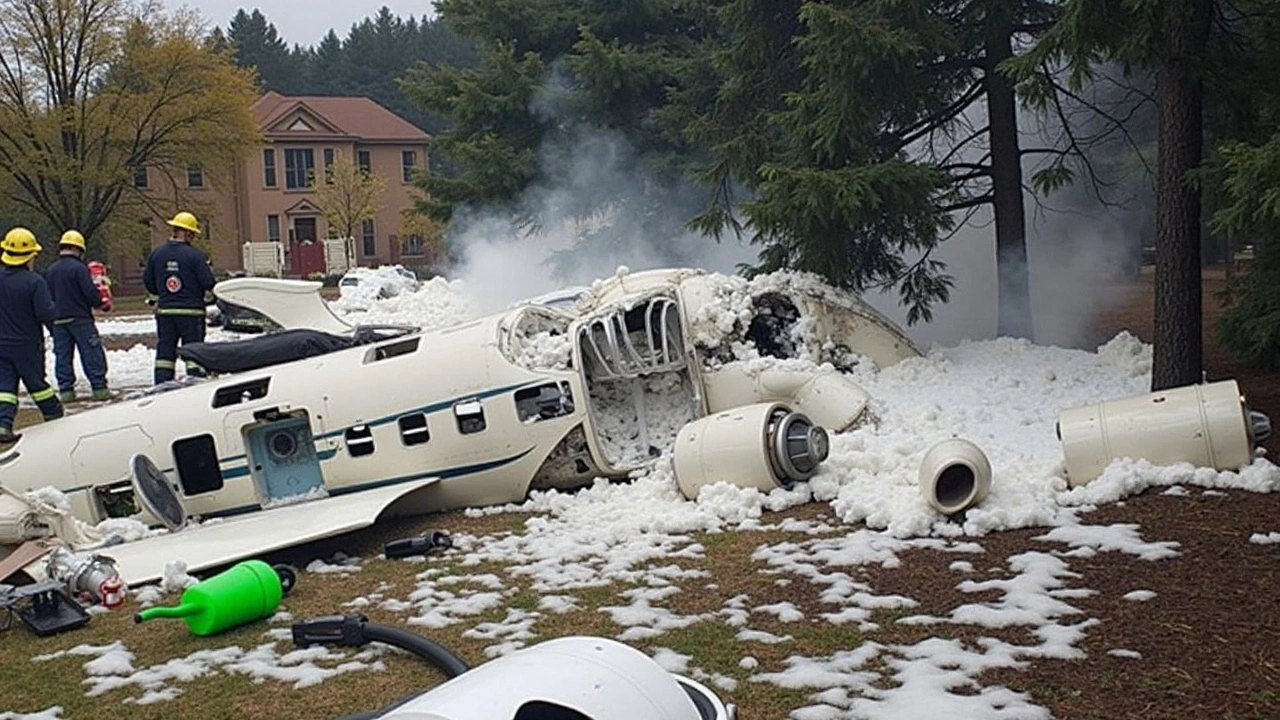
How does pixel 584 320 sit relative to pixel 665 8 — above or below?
below

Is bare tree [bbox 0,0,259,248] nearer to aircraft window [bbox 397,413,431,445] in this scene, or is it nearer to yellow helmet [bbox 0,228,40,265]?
yellow helmet [bbox 0,228,40,265]

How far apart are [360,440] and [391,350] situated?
0.79 m

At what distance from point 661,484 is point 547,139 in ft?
50.2

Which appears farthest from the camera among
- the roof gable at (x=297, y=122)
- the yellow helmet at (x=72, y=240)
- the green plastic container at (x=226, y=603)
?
the roof gable at (x=297, y=122)

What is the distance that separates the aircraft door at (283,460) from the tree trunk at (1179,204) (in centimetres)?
653

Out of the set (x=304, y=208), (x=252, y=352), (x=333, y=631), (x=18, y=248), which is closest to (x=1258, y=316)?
(x=252, y=352)

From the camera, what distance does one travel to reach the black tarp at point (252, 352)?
32.9 feet

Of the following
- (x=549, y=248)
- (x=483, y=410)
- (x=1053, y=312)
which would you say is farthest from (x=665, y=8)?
(x=483, y=410)

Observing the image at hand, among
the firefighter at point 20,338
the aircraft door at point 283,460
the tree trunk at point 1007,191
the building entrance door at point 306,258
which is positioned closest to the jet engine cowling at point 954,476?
the aircraft door at point 283,460

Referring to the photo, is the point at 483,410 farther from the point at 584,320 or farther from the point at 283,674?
the point at 283,674

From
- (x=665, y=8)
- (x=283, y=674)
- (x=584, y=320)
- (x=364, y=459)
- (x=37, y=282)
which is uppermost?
(x=665, y=8)

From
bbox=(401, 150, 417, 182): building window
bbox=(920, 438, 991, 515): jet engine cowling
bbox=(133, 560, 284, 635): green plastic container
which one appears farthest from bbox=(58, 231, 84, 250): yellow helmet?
bbox=(401, 150, 417, 182): building window

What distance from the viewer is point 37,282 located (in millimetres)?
12211

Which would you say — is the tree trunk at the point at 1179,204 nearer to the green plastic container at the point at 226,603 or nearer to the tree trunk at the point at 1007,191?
the tree trunk at the point at 1007,191
